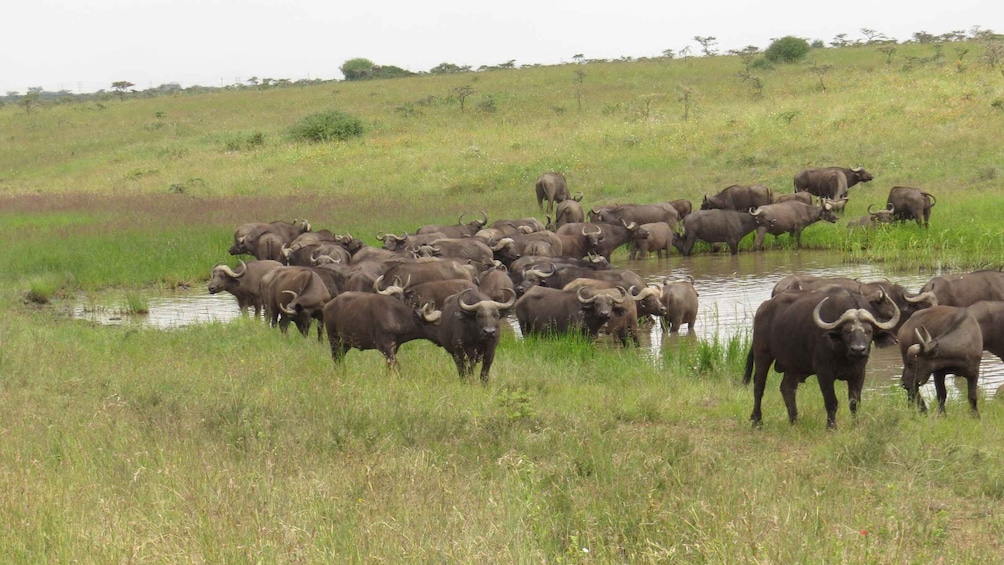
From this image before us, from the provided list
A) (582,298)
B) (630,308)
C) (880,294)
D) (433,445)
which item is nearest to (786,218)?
(630,308)

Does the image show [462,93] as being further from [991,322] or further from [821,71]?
[991,322]

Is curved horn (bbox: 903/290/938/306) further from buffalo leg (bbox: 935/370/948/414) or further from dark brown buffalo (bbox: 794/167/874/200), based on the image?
dark brown buffalo (bbox: 794/167/874/200)

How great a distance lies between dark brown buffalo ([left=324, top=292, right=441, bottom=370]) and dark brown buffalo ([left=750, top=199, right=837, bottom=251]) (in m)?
13.2

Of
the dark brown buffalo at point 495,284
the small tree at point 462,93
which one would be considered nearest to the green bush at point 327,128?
the small tree at point 462,93

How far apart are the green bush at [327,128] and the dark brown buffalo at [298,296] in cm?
3063

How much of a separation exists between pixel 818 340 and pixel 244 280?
35.3 ft

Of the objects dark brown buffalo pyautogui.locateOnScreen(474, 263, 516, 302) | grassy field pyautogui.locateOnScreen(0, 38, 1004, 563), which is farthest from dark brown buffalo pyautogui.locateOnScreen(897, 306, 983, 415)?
dark brown buffalo pyautogui.locateOnScreen(474, 263, 516, 302)

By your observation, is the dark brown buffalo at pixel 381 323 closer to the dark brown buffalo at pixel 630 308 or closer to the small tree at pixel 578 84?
the dark brown buffalo at pixel 630 308

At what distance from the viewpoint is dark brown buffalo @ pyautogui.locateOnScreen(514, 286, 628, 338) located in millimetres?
12977

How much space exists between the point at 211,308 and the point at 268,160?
23795mm

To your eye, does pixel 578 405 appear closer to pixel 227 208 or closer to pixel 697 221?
pixel 697 221

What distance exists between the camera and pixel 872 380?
11.0 m

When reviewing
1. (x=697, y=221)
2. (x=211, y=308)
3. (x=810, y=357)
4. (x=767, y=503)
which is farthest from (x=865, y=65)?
(x=767, y=503)

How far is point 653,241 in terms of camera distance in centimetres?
2262
